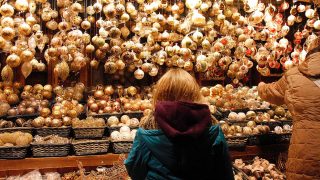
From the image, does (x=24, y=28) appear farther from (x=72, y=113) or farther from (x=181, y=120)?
(x=181, y=120)

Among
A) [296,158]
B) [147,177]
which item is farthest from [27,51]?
[296,158]

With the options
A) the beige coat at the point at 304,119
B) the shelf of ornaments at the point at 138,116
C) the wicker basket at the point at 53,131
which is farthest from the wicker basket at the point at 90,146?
the beige coat at the point at 304,119

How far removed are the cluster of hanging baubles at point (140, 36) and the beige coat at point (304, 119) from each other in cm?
124

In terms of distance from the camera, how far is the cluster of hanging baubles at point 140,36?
362cm

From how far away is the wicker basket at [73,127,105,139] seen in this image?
349 centimetres

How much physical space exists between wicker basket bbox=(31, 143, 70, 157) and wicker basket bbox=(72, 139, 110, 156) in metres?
0.10

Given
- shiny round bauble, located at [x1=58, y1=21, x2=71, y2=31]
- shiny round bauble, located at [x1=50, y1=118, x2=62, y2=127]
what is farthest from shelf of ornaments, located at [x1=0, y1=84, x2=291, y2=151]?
shiny round bauble, located at [x1=58, y1=21, x2=71, y2=31]

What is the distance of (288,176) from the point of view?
9.49 ft

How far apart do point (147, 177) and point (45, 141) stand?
5.38 feet

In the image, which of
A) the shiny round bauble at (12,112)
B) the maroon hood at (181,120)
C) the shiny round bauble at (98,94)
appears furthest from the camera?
the shiny round bauble at (98,94)

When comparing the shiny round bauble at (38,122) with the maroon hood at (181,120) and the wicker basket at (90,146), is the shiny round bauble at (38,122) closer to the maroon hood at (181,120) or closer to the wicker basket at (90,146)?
the wicker basket at (90,146)

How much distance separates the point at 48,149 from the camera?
327cm

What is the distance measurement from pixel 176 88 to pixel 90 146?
1.59 metres

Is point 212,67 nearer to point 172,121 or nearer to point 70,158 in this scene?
point 70,158
